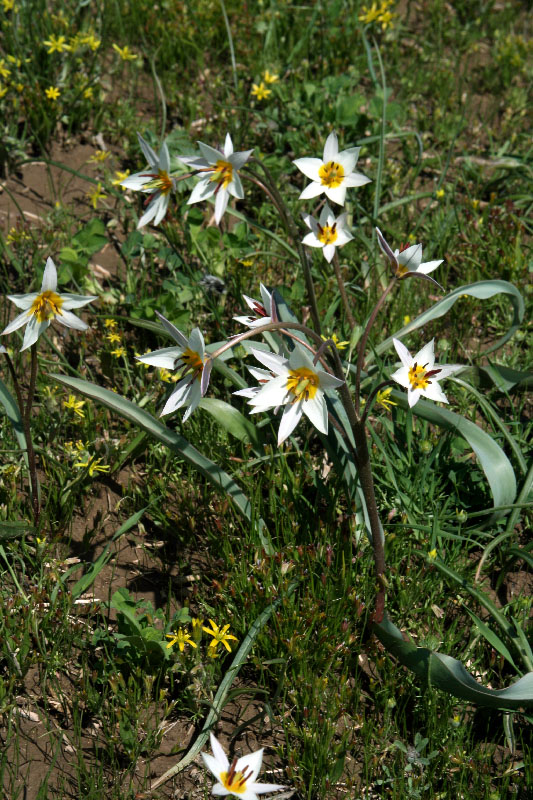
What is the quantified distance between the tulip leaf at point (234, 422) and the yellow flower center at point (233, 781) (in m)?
1.16

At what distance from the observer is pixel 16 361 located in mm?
2939

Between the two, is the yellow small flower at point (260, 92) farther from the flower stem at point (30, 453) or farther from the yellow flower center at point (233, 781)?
the yellow flower center at point (233, 781)

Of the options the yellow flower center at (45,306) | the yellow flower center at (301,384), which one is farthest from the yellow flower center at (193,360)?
the yellow flower center at (45,306)

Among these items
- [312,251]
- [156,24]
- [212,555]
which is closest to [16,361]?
[212,555]

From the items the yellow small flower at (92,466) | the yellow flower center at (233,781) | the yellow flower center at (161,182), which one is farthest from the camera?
the yellow small flower at (92,466)

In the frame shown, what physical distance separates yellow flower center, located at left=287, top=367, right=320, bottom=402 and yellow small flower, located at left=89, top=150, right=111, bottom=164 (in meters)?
2.36

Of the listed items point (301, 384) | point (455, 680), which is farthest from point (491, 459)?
point (301, 384)

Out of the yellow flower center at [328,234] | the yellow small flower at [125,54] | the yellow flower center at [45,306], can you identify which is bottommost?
the yellow flower center at [45,306]

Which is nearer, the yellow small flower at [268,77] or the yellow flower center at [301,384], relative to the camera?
the yellow flower center at [301,384]

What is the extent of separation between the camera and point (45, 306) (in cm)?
217

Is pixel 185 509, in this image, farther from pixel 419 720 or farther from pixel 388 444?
pixel 419 720

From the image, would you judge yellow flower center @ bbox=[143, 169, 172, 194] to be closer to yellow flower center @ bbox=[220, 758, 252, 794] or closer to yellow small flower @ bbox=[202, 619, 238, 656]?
yellow small flower @ bbox=[202, 619, 238, 656]

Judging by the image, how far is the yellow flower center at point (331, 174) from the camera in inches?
88.0

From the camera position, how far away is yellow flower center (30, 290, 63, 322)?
216 cm
